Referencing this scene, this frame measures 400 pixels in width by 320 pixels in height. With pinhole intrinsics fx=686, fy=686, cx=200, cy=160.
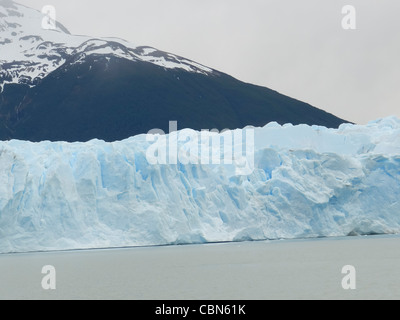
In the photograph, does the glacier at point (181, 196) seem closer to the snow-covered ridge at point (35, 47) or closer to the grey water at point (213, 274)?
the grey water at point (213, 274)

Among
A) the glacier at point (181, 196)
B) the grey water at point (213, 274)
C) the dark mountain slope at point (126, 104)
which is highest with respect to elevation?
the dark mountain slope at point (126, 104)

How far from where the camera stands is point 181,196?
1103 inches

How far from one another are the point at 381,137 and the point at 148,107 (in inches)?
1830

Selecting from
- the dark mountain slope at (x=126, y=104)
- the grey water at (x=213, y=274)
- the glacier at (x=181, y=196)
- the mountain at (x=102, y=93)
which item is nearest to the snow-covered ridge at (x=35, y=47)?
the mountain at (x=102, y=93)

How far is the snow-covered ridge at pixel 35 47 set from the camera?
78.1 metres

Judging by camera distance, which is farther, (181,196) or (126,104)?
(126,104)

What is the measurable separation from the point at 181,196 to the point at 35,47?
185 feet

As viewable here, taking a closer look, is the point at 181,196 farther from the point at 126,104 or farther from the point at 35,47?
the point at 35,47

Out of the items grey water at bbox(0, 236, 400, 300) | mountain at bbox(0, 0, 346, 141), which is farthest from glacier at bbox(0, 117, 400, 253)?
mountain at bbox(0, 0, 346, 141)

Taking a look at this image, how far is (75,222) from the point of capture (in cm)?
2650

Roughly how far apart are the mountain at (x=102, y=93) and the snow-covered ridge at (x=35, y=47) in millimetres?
115

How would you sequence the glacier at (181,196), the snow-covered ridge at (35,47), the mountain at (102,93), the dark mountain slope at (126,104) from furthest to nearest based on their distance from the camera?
the snow-covered ridge at (35,47), the mountain at (102,93), the dark mountain slope at (126,104), the glacier at (181,196)

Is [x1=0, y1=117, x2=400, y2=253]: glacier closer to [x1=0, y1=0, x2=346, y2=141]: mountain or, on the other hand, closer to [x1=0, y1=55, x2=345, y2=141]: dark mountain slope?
[x1=0, y1=55, x2=345, y2=141]: dark mountain slope

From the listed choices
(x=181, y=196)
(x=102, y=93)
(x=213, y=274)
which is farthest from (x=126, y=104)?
(x=213, y=274)
